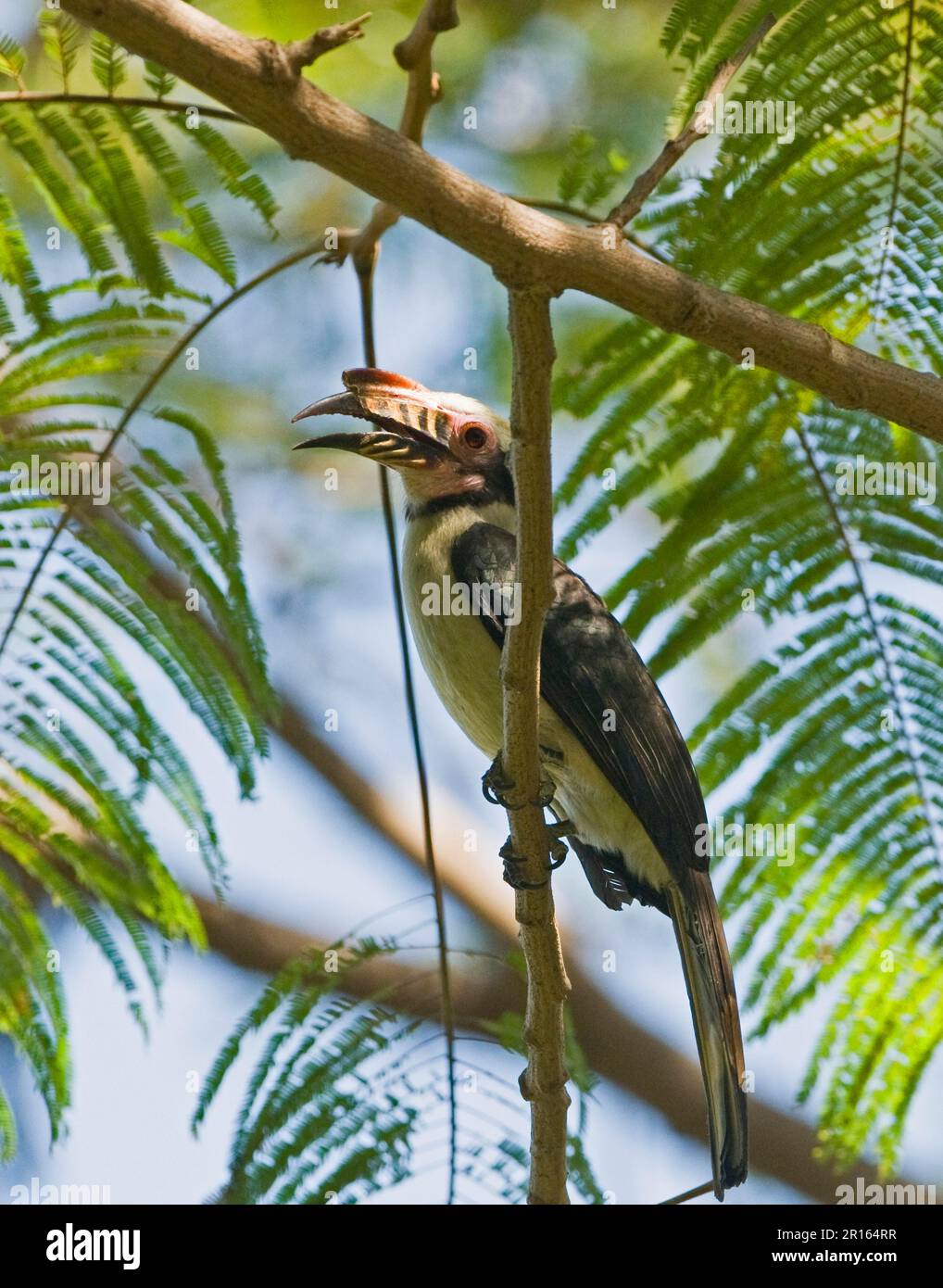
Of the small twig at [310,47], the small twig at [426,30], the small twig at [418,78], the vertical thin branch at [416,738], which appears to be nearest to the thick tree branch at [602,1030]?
the vertical thin branch at [416,738]

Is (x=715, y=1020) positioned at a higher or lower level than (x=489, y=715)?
lower

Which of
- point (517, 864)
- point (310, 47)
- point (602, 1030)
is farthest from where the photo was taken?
point (602, 1030)

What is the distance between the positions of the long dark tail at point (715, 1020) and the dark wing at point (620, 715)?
0.13 metres

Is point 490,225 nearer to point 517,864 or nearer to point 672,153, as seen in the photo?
point 672,153

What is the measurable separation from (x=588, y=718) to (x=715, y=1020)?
1.00m

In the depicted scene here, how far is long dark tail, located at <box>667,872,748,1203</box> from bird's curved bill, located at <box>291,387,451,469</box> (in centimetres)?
173

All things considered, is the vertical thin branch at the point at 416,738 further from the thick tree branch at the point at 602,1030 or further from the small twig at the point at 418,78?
the thick tree branch at the point at 602,1030

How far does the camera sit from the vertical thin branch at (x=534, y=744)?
9.32ft

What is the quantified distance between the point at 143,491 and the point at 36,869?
1208 mm

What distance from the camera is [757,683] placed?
464 cm

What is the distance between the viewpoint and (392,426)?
16.3ft

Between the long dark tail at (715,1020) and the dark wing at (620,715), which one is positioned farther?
the dark wing at (620,715)

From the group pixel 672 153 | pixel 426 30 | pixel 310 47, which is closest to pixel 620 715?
pixel 672 153
